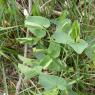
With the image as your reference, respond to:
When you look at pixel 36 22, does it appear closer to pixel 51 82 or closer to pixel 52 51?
pixel 52 51

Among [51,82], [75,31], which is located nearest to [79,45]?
[75,31]

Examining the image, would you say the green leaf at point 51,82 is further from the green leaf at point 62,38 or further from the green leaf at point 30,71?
the green leaf at point 62,38

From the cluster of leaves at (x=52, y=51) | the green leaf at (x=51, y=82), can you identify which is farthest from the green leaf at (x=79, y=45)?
the green leaf at (x=51, y=82)

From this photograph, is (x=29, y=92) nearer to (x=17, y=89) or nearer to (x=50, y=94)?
(x=17, y=89)

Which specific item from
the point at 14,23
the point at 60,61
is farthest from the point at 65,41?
the point at 14,23

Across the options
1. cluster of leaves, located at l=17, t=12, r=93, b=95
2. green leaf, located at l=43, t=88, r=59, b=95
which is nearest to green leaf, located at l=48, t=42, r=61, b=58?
cluster of leaves, located at l=17, t=12, r=93, b=95

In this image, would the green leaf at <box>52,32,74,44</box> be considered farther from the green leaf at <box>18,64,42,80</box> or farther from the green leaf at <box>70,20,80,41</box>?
the green leaf at <box>18,64,42,80</box>
